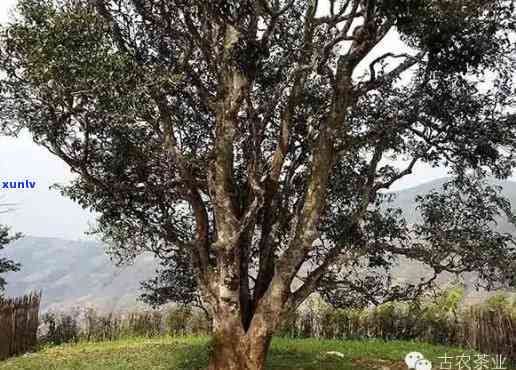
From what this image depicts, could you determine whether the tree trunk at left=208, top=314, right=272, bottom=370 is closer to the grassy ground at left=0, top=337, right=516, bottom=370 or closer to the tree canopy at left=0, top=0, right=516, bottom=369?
the tree canopy at left=0, top=0, right=516, bottom=369

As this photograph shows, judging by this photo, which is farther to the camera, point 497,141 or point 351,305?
point 351,305

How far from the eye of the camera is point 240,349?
418 inches

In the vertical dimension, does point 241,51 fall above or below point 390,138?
above

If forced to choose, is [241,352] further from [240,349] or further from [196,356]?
[196,356]

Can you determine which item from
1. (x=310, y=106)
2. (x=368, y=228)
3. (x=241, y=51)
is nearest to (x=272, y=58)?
(x=310, y=106)

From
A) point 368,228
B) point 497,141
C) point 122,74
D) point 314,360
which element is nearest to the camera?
point 122,74

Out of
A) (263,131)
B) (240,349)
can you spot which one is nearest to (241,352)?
(240,349)

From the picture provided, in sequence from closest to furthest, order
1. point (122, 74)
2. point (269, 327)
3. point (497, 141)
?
point (122, 74) < point (269, 327) < point (497, 141)

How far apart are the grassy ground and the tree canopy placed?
2733 millimetres

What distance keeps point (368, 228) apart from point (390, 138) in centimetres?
207

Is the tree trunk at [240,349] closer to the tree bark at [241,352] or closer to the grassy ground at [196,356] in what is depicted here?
the tree bark at [241,352]

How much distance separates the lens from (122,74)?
31.7 ft

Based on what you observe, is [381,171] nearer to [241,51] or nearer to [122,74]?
[241,51]

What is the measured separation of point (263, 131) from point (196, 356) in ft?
24.2
